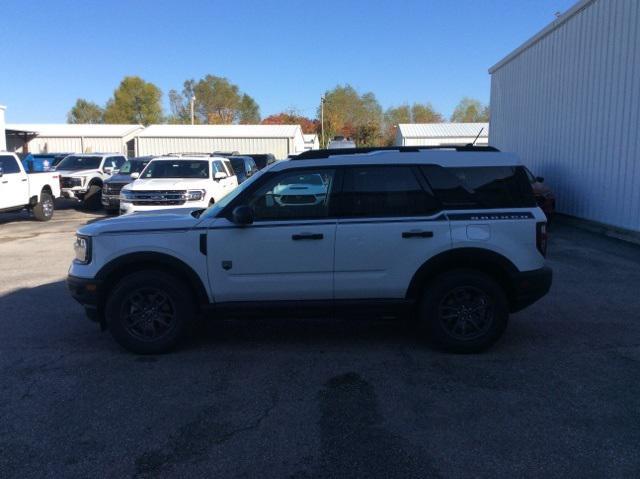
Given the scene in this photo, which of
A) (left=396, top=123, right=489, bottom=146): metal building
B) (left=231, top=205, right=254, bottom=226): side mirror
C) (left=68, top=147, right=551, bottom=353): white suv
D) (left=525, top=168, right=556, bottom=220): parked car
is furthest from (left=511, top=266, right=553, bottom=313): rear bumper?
(left=396, top=123, right=489, bottom=146): metal building

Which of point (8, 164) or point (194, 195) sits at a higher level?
point (8, 164)

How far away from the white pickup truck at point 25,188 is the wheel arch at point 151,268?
11.5 meters

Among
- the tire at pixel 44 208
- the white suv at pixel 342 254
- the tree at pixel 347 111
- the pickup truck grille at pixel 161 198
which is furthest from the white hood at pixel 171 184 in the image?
the tree at pixel 347 111

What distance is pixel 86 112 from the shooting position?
99.8 metres

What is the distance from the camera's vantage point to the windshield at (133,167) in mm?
20016

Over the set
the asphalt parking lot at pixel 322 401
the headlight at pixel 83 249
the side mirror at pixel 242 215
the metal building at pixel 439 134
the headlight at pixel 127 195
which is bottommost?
the asphalt parking lot at pixel 322 401

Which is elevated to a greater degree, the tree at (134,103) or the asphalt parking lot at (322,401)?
the tree at (134,103)

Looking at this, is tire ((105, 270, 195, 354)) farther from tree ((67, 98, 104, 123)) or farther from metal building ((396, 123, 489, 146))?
tree ((67, 98, 104, 123))

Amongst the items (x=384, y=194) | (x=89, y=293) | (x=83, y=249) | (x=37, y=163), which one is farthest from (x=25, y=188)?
(x=384, y=194)

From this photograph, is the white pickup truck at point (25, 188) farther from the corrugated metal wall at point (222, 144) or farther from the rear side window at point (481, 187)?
the corrugated metal wall at point (222, 144)

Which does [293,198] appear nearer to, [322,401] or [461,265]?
[461,265]

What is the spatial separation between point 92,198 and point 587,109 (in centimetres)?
1600

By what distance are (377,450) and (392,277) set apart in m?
1.95

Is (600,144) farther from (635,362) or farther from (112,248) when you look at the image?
(112,248)
